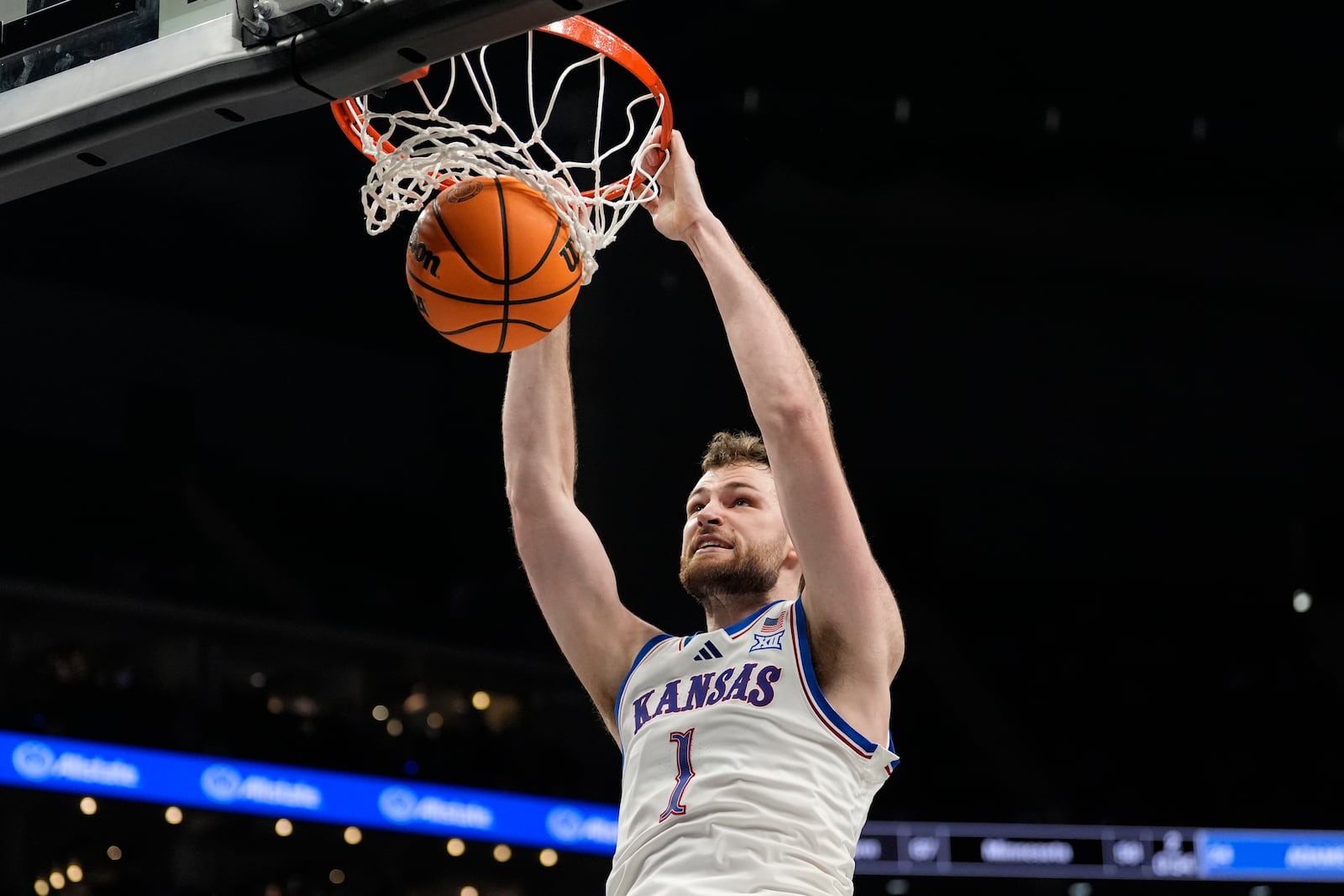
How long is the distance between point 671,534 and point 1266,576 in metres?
3.90

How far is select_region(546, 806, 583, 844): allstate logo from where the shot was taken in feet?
29.4

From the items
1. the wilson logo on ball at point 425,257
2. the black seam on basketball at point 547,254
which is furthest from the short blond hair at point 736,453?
the wilson logo on ball at point 425,257

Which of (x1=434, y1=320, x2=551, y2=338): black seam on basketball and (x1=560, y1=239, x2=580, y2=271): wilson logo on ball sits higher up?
(x1=560, y1=239, x2=580, y2=271): wilson logo on ball

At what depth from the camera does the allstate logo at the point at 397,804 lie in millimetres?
8906

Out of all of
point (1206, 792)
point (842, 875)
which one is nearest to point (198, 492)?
point (1206, 792)

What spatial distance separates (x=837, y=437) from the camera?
9539 millimetres

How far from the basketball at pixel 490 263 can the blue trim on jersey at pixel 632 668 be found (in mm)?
717

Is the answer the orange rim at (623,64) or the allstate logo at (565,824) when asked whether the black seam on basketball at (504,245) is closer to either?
the orange rim at (623,64)

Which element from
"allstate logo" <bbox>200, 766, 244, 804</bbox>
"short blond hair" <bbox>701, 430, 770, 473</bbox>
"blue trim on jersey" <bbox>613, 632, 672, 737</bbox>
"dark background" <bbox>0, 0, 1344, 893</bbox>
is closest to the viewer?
"blue trim on jersey" <bbox>613, 632, 672, 737</bbox>

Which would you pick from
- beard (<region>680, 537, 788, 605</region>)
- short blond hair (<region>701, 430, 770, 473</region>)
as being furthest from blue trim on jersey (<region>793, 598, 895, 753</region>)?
short blond hair (<region>701, 430, 770, 473</region>)

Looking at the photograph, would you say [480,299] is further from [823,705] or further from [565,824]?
[565,824]

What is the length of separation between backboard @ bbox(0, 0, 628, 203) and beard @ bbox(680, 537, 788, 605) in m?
1.23

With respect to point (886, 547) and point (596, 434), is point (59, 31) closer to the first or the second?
point (596, 434)

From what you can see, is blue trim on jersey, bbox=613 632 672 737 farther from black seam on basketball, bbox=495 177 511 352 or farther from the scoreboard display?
the scoreboard display
